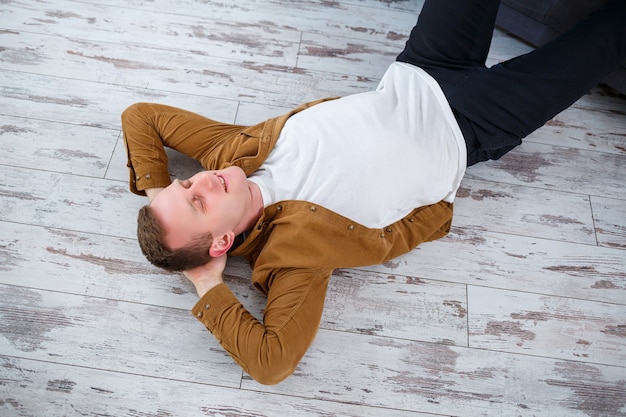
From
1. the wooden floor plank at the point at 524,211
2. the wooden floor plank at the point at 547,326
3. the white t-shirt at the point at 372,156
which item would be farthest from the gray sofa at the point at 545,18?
the wooden floor plank at the point at 547,326

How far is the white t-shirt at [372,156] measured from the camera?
4.57 feet

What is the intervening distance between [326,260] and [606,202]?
0.96 metres

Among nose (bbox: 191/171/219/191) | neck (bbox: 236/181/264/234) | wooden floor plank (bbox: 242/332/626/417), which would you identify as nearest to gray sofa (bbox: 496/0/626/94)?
wooden floor plank (bbox: 242/332/626/417)

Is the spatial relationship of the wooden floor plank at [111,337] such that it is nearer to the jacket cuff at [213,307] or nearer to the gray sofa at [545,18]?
the jacket cuff at [213,307]

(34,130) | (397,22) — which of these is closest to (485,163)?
(397,22)

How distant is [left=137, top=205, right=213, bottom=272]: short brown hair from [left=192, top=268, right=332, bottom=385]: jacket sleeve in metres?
0.10

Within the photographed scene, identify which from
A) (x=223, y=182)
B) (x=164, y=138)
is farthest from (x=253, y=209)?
(x=164, y=138)

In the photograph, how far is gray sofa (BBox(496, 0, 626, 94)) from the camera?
1.71 m

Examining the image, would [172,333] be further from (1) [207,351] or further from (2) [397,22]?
(2) [397,22]

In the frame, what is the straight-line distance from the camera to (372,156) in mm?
1404

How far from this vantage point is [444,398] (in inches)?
54.7

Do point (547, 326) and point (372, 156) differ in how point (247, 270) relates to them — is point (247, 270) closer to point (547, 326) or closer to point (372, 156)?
point (372, 156)

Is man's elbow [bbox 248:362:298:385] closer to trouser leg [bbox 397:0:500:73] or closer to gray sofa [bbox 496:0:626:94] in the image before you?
trouser leg [bbox 397:0:500:73]

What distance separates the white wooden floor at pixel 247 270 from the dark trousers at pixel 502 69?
0.27 metres
